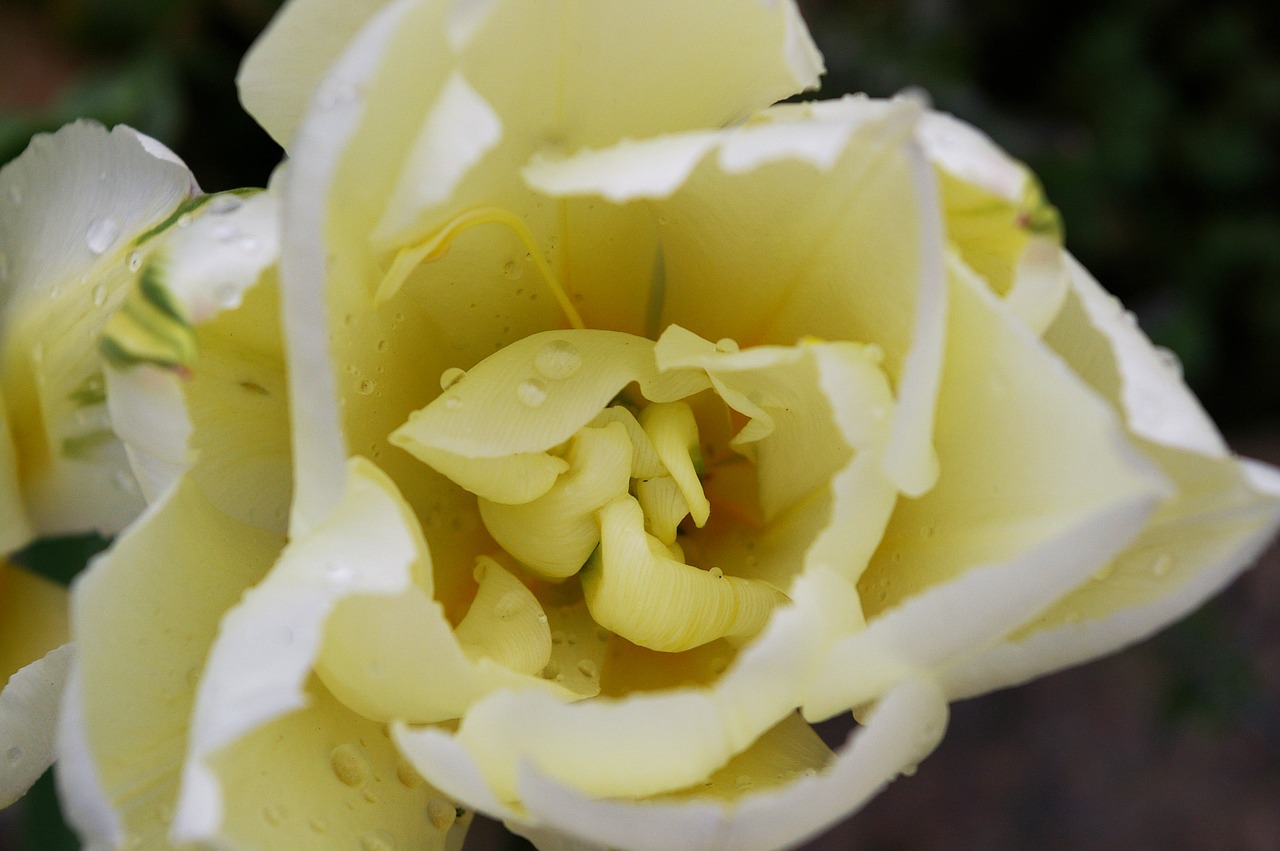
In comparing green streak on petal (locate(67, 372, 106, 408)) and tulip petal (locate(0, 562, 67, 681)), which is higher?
green streak on petal (locate(67, 372, 106, 408))

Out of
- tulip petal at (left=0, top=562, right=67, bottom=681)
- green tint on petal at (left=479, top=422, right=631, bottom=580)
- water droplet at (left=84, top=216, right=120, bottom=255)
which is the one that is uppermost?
water droplet at (left=84, top=216, right=120, bottom=255)

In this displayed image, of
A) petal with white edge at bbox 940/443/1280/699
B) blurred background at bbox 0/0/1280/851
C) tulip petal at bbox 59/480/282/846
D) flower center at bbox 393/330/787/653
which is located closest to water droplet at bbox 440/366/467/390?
flower center at bbox 393/330/787/653

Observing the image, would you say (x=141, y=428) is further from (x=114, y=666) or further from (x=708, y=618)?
(x=708, y=618)

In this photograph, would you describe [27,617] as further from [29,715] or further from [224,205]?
[224,205]

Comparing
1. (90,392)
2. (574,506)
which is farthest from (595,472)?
(90,392)

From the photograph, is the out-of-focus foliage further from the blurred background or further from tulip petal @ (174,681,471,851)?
tulip petal @ (174,681,471,851)
